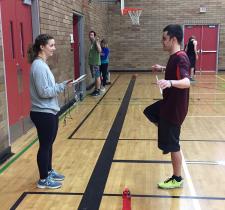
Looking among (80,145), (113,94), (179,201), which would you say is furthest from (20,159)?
(113,94)

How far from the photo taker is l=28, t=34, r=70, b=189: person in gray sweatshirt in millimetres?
3277

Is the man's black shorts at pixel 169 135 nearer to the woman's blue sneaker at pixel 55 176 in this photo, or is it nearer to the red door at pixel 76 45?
the woman's blue sneaker at pixel 55 176

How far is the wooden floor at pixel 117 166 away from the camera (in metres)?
3.33

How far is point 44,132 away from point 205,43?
13.7 metres

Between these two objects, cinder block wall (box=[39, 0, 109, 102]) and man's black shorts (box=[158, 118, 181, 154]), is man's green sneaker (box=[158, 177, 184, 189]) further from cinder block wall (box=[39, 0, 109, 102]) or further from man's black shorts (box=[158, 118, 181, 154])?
cinder block wall (box=[39, 0, 109, 102])

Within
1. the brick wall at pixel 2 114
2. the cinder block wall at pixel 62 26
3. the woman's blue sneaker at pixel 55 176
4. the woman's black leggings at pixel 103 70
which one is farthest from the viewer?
the woman's black leggings at pixel 103 70

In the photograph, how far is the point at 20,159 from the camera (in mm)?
4516

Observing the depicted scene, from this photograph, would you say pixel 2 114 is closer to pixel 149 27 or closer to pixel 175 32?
pixel 175 32

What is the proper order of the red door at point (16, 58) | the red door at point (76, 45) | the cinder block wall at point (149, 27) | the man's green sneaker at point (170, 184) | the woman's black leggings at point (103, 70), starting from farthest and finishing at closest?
the cinder block wall at point (149, 27) → the woman's black leggings at point (103, 70) → the red door at point (76, 45) → the red door at point (16, 58) → the man's green sneaker at point (170, 184)

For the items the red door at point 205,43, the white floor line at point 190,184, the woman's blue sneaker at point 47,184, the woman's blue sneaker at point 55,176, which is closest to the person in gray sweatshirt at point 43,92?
the woman's blue sneaker at point 47,184

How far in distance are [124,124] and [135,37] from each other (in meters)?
10.4

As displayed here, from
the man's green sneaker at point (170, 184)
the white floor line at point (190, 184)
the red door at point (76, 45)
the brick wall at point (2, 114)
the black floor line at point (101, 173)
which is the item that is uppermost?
the red door at point (76, 45)

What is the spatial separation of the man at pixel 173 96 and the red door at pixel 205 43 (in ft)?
43.1

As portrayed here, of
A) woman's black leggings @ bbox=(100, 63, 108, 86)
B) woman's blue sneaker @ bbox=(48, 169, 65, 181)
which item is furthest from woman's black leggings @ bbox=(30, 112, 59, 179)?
woman's black leggings @ bbox=(100, 63, 108, 86)
